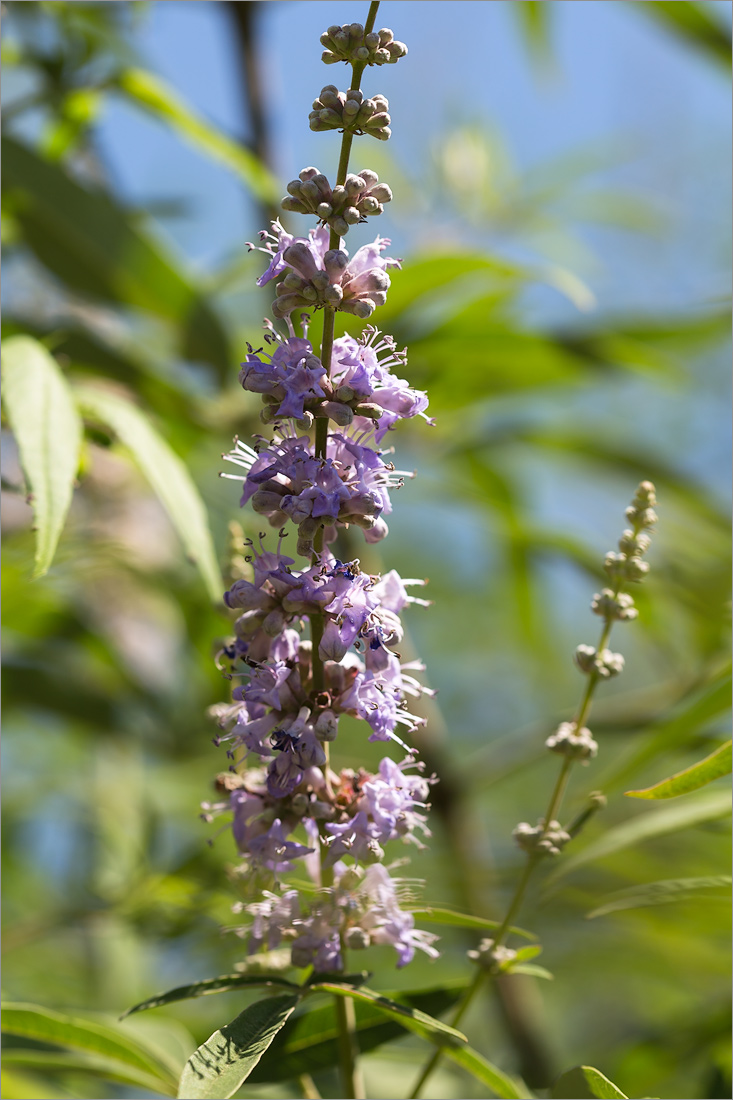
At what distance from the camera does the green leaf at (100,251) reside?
1.34 meters

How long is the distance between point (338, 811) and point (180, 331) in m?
1.13

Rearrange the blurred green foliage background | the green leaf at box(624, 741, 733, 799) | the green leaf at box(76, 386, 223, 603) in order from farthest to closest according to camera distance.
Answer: the blurred green foliage background
the green leaf at box(76, 386, 223, 603)
the green leaf at box(624, 741, 733, 799)

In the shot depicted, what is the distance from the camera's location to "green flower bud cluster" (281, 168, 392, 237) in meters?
0.69

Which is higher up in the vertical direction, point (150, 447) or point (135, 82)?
point (135, 82)

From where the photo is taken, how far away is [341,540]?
159cm

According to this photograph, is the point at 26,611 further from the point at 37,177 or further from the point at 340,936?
the point at 340,936

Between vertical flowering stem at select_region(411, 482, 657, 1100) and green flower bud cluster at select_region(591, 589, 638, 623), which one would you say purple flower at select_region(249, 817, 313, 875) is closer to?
vertical flowering stem at select_region(411, 482, 657, 1100)

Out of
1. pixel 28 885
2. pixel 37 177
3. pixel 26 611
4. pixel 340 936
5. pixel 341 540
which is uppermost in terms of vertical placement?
pixel 37 177

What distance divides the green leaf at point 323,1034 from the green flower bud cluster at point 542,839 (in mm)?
175

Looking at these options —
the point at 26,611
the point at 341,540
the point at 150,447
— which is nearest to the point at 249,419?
the point at 341,540

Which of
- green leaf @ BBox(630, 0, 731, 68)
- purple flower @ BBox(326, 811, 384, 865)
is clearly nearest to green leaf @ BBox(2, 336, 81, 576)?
purple flower @ BBox(326, 811, 384, 865)

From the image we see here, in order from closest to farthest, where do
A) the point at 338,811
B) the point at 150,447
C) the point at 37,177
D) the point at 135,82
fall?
the point at 338,811 < the point at 150,447 < the point at 37,177 < the point at 135,82

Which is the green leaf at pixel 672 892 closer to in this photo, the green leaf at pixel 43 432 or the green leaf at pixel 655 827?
the green leaf at pixel 655 827

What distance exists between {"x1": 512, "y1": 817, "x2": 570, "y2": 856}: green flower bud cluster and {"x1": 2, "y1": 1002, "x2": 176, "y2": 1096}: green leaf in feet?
1.25
